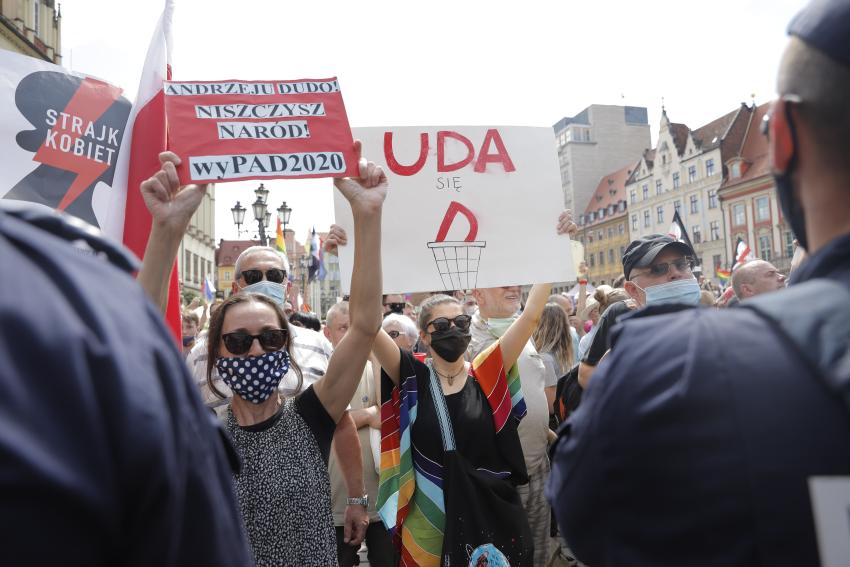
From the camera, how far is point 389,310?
848 centimetres

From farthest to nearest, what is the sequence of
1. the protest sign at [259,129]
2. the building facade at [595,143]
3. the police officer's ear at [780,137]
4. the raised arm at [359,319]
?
the building facade at [595,143] → the protest sign at [259,129] → the raised arm at [359,319] → the police officer's ear at [780,137]

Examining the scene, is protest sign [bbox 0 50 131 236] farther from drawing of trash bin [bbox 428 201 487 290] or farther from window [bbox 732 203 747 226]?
window [bbox 732 203 747 226]

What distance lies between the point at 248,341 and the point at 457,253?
64.2 inches

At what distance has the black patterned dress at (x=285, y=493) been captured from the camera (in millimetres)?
2535

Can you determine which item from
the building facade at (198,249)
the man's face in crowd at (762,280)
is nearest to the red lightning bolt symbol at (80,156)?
the man's face in crowd at (762,280)

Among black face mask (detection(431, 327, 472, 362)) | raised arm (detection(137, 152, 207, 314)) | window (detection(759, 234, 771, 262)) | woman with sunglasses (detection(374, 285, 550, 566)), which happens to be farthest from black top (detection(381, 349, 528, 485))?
window (detection(759, 234, 771, 262))

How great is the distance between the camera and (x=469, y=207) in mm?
4254

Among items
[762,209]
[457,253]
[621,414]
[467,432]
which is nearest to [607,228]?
[762,209]

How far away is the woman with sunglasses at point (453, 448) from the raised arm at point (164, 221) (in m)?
1.27

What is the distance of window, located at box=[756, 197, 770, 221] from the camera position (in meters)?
53.7

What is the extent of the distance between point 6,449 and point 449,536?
9.08ft

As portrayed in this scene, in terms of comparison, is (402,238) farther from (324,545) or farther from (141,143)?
(324,545)

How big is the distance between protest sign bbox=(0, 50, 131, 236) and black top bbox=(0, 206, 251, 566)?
3.06 meters

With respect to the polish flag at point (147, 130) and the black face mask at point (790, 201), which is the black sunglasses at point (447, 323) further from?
the black face mask at point (790, 201)
